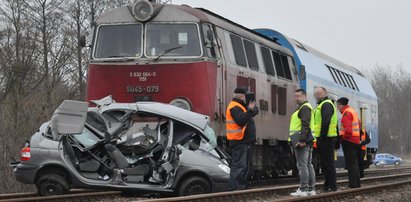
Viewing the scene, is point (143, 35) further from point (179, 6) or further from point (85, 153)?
point (85, 153)

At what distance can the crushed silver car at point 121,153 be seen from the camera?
10297 mm

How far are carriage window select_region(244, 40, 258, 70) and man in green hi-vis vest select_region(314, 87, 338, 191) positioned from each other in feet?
10.6

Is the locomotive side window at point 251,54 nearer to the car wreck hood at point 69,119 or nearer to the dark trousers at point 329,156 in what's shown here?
the dark trousers at point 329,156

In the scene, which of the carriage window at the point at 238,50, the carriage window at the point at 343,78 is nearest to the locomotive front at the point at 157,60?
the carriage window at the point at 238,50

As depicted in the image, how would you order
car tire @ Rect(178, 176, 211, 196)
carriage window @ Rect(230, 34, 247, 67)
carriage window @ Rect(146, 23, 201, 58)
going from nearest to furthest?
car tire @ Rect(178, 176, 211, 196), carriage window @ Rect(146, 23, 201, 58), carriage window @ Rect(230, 34, 247, 67)

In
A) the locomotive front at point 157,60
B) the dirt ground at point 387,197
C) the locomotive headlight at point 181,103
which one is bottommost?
the dirt ground at point 387,197

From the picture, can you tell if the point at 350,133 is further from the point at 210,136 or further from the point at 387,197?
the point at 210,136

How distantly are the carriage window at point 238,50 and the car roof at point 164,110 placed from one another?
3.55 meters

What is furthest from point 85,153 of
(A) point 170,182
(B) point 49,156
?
(A) point 170,182

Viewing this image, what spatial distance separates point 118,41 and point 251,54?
11.4 ft

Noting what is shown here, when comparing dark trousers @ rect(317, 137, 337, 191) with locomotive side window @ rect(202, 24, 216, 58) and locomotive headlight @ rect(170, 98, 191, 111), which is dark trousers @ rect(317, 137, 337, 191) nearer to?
locomotive headlight @ rect(170, 98, 191, 111)

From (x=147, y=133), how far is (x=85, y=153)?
1.20 m

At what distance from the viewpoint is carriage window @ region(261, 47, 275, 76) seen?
53.9 ft

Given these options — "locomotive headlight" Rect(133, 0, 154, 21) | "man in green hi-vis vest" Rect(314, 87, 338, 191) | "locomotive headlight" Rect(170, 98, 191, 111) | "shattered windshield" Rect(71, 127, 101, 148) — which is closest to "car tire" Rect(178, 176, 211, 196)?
"shattered windshield" Rect(71, 127, 101, 148)
